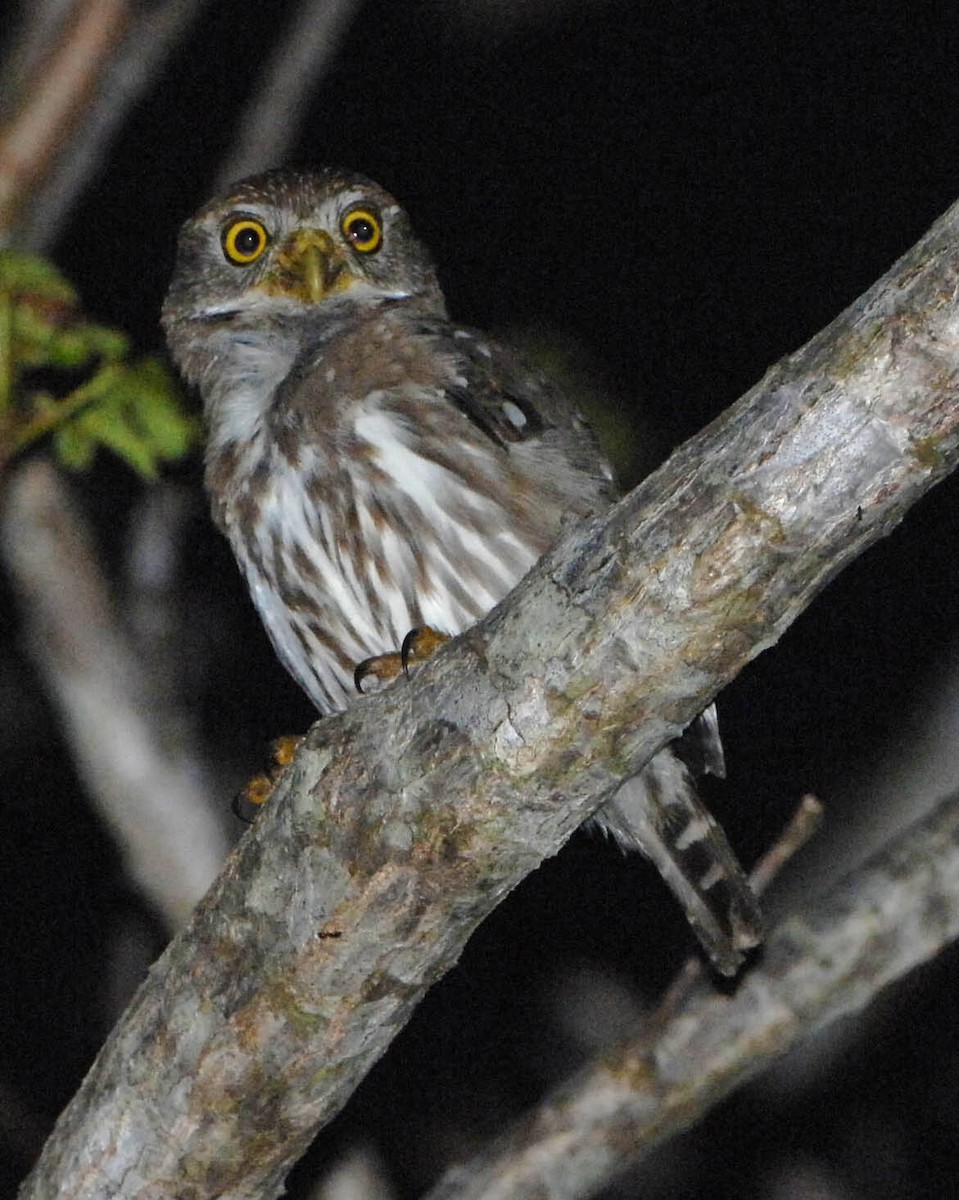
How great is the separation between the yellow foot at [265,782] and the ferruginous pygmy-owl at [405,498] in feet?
1.30

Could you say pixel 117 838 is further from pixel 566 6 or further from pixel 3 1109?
pixel 566 6

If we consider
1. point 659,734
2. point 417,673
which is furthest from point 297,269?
point 659,734

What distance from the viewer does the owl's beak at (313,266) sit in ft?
15.5

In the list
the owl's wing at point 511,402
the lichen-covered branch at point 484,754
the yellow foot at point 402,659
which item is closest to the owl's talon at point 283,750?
the yellow foot at point 402,659

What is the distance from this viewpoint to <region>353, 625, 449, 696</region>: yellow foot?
3.36m

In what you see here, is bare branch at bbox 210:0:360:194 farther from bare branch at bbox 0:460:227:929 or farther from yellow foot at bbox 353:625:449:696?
yellow foot at bbox 353:625:449:696

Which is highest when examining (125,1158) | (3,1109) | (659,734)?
(659,734)

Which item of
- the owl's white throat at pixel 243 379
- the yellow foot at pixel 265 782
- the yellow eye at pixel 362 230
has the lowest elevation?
the yellow foot at pixel 265 782

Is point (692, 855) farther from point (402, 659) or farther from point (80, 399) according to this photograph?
point (80, 399)

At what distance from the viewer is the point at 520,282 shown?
7.85 meters

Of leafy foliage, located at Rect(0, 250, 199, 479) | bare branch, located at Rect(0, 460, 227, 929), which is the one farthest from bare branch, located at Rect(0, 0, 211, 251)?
bare branch, located at Rect(0, 460, 227, 929)

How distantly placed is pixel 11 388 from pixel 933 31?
4683 millimetres

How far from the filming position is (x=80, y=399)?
4.23m

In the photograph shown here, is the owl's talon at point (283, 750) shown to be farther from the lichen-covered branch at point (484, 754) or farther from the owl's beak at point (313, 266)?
the owl's beak at point (313, 266)
